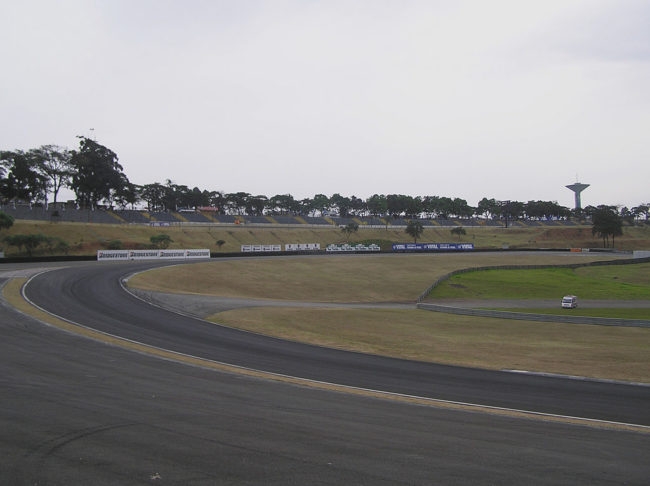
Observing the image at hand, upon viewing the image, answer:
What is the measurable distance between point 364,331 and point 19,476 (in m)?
25.5

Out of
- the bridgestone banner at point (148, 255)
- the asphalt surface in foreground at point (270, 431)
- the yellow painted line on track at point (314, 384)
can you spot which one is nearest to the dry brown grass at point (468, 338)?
the asphalt surface in foreground at point (270, 431)

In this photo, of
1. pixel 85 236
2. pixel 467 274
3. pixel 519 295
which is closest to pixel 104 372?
pixel 519 295

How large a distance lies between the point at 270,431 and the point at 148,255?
66643mm

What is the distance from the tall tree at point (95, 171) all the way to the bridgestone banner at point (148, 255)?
53.9 meters

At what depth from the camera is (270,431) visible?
10.6m

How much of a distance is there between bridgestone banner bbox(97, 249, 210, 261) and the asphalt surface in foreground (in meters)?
51.5

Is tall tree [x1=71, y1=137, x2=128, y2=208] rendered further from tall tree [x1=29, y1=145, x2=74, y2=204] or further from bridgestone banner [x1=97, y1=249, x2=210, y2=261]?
bridgestone banner [x1=97, y1=249, x2=210, y2=261]

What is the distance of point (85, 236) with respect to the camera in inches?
3447

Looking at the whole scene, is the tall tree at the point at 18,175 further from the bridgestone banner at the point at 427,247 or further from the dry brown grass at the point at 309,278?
the bridgestone banner at the point at 427,247

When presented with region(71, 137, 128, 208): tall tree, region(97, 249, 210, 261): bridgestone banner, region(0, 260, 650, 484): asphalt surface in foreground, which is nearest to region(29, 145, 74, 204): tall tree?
region(71, 137, 128, 208): tall tree

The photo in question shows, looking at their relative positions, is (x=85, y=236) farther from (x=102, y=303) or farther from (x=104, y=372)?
(x=104, y=372)

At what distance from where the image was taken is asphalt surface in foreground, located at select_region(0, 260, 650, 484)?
333 inches

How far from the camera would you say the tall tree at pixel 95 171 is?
115375mm

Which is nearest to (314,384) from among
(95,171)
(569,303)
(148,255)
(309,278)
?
(569,303)
